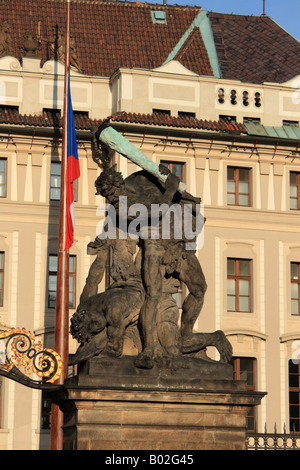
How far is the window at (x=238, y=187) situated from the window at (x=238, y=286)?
1.89 meters

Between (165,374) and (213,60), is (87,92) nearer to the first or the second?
(213,60)

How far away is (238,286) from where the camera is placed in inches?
1588

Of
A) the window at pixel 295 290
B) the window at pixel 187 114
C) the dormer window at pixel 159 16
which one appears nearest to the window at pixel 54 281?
the window at pixel 187 114

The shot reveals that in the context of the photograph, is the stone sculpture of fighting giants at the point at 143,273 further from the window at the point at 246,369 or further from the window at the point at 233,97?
the window at the point at 233,97

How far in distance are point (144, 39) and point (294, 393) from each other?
13.1 m

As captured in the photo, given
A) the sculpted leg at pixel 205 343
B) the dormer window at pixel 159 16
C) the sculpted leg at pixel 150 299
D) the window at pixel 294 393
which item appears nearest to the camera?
the sculpted leg at pixel 150 299

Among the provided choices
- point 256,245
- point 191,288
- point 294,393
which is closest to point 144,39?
point 256,245

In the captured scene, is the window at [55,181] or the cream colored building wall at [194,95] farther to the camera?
the cream colored building wall at [194,95]

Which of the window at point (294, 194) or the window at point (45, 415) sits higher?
the window at point (294, 194)

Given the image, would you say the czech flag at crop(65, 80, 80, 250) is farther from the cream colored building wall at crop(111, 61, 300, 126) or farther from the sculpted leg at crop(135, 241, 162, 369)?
the sculpted leg at crop(135, 241, 162, 369)

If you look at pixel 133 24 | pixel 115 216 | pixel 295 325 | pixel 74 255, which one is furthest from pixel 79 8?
pixel 115 216

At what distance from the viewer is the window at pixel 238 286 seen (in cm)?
4019

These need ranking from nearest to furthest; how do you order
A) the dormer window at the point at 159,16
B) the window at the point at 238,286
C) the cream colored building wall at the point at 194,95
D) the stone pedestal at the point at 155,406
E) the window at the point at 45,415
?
the stone pedestal at the point at 155,406
the window at the point at 45,415
the cream colored building wall at the point at 194,95
the window at the point at 238,286
the dormer window at the point at 159,16

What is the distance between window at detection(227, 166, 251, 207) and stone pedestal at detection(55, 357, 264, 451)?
1089 inches
